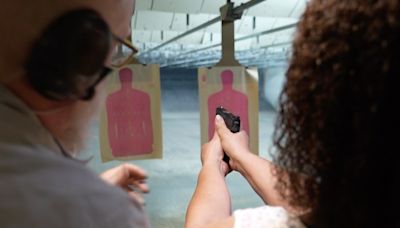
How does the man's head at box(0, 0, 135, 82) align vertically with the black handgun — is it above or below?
above

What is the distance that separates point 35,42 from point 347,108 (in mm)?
402

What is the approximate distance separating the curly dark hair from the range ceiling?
0.15 metres

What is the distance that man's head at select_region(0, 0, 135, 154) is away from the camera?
0.46 metres

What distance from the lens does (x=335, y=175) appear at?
576 mm

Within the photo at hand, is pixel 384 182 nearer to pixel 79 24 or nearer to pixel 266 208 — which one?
pixel 266 208

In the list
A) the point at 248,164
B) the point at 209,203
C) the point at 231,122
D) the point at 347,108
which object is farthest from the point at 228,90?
the point at 347,108

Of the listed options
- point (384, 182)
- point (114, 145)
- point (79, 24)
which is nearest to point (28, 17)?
point (79, 24)

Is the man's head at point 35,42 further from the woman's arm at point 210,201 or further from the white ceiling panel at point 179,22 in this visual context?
the white ceiling panel at point 179,22

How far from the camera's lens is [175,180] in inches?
72.6

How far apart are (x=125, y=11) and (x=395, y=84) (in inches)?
14.9

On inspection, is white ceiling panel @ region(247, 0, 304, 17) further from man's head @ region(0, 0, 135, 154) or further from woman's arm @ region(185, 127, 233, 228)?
man's head @ region(0, 0, 135, 154)

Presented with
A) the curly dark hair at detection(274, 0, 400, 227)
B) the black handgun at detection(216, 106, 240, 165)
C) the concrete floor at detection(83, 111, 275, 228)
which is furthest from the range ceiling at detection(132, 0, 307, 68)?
the concrete floor at detection(83, 111, 275, 228)

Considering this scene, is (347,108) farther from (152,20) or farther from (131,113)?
(152,20)

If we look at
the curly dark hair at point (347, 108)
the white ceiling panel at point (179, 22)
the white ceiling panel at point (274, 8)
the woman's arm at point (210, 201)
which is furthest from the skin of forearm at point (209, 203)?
the white ceiling panel at point (179, 22)
